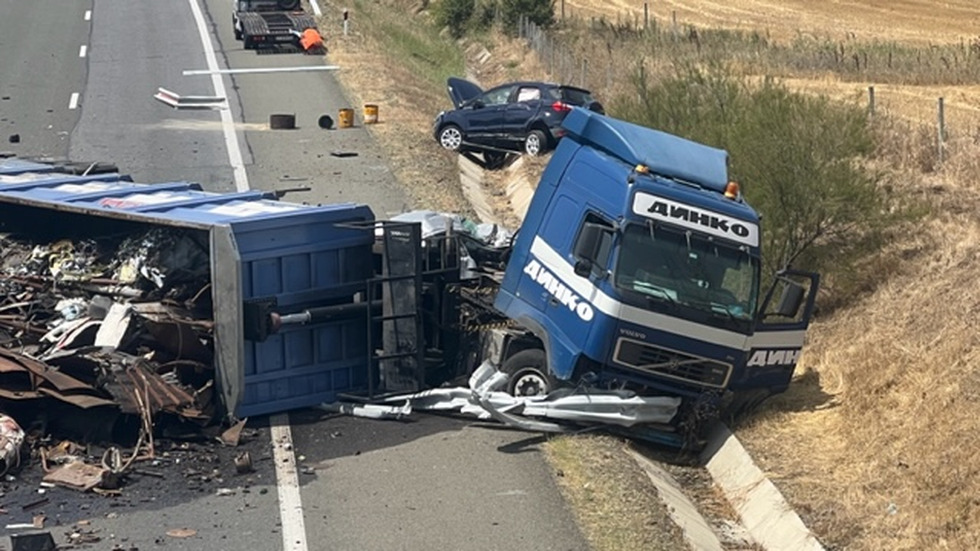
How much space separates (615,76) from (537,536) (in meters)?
24.5

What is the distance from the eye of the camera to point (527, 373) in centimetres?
1434

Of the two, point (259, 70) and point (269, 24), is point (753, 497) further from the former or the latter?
point (269, 24)

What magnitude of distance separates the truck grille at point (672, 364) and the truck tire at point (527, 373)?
1058 mm

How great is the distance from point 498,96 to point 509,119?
70 cm

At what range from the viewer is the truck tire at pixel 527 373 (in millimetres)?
14227

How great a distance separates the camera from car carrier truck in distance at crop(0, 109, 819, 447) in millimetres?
13500

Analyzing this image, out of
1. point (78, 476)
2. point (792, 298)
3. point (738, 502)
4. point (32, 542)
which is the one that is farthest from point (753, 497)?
point (32, 542)

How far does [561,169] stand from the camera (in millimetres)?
14891

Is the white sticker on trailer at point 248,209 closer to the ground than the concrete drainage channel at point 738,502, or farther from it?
farther from it

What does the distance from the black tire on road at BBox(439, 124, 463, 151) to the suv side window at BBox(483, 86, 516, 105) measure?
32.5 inches

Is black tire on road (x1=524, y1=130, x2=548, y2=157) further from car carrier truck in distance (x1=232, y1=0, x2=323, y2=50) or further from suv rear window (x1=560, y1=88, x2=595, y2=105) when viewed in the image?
car carrier truck in distance (x1=232, y1=0, x2=323, y2=50)

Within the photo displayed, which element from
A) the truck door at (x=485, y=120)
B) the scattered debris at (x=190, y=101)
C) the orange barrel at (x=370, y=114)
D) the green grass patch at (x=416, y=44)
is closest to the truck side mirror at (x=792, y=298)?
the truck door at (x=485, y=120)

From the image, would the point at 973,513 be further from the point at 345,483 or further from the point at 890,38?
the point at 890,38

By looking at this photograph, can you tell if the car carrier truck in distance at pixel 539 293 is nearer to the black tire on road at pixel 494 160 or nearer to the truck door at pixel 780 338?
the truck door at pixel 780 338
